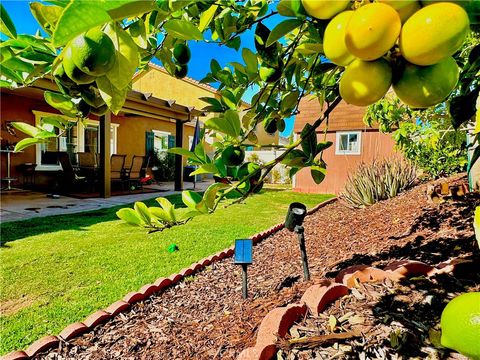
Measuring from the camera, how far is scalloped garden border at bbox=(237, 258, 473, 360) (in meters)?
1.49

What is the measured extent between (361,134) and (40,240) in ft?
37.4

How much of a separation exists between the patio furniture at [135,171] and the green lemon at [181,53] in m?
10.4

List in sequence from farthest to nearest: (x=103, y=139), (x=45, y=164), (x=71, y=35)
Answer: (x=45, y=164), (x=103, y=139), (x=71, y=35)

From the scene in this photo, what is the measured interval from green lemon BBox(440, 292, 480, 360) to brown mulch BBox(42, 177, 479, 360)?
1540 millimetres

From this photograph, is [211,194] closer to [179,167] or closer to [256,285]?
[256,285]

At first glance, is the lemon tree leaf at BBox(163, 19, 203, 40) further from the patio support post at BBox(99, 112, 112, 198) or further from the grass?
the patio support post at BBox(99, 112, 112, 198)

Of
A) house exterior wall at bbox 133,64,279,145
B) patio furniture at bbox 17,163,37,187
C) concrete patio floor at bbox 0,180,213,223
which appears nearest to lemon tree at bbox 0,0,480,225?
concrete patio floor at bbox 0,180,213,223

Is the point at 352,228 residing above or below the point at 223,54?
below

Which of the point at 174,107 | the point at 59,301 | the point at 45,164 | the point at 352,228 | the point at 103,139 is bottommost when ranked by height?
the point at 59,301

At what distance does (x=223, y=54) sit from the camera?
168 cm

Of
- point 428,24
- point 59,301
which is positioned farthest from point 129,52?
point 59,301

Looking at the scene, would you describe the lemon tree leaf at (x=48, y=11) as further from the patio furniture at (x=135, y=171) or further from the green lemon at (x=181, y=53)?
the patio furniture at (x=135, y=171)

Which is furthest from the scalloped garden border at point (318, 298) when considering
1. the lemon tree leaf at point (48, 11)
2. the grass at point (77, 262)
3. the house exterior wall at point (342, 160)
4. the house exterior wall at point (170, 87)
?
the house exterior wall at point (170, 87)

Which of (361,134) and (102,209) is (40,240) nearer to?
(102,209)
